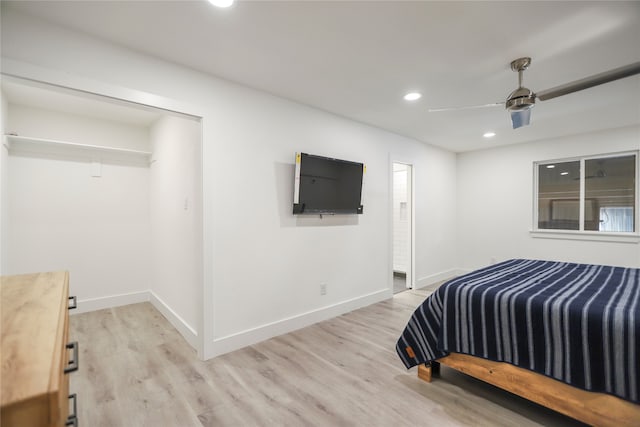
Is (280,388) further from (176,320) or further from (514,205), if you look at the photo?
(514,205)

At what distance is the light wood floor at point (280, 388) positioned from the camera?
6.00 ft

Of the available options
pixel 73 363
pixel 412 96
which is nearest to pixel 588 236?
pixel 412 96

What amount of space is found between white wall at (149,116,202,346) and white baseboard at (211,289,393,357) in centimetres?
32

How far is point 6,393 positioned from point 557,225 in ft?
20.4

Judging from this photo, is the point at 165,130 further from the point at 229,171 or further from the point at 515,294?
the point at 515,294

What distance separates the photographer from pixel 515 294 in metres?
1.93

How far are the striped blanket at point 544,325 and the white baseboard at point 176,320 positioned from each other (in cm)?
191

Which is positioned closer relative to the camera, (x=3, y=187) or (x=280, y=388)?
(x=280, y=388)

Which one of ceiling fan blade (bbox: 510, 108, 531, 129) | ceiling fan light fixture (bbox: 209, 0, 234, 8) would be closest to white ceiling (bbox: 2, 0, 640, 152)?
ceiling fan light fixture (bbox: 209, 0, 234, 8)

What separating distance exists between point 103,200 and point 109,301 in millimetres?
1345

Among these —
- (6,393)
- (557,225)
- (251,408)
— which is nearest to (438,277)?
(557,225)

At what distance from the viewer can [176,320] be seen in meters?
3.19

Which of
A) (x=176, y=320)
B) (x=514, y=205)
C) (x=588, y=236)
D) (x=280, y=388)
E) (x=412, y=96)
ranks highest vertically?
(x=412, y=96)

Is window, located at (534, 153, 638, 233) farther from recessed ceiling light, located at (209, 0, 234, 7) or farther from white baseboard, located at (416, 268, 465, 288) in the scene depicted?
recessed ceiling light, located at (209, 0, 234, 7)
